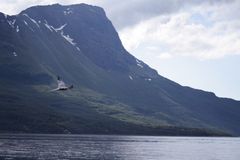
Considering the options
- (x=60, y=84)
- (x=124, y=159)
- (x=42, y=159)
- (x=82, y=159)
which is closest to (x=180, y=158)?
(x=124, y=159)

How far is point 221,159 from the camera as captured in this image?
159m

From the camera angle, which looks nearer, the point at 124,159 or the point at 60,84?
the point at 60,84

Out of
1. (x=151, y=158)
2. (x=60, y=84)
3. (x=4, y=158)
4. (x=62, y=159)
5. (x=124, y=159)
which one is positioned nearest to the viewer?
(x=60, y=84)

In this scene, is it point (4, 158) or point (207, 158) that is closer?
point (4, 158)

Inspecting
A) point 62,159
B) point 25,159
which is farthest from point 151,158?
point 25,159

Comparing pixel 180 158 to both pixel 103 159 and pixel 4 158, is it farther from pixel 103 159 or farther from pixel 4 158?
pixel 4 158

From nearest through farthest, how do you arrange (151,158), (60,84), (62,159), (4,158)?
(60,84) < (4,158) < (62,159) < (151,158)

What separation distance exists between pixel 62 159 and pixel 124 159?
67.5 feet

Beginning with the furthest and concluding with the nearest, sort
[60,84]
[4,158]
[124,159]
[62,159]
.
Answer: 1. [124,159]
2. [62,159]
3. [4,158]
4. [60,84]

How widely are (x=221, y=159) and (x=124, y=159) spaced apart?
3471 cm


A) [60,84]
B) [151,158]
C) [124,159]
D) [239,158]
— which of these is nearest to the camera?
[60,84]

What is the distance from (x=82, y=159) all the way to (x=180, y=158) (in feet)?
122

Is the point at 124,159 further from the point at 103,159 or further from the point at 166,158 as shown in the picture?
the point at 166,158

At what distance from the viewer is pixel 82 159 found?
133 metres
